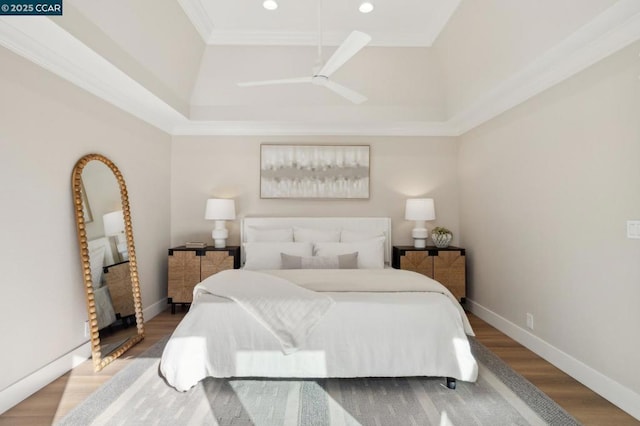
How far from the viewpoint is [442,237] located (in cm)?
437

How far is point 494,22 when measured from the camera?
117 inches

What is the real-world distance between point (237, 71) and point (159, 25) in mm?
1145

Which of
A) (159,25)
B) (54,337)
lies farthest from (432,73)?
→ (54,337)

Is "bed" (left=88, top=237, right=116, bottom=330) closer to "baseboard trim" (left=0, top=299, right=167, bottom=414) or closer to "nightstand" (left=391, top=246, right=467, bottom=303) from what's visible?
"baseboard trim" (left=0, top=299, right=167, bottom=414)

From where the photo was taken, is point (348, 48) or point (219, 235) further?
point (219, 235)

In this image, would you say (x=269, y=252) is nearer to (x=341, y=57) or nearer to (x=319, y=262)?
(x=319, y=262)

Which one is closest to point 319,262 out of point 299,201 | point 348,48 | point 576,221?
point 299,201

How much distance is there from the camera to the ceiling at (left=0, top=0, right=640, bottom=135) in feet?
7.77

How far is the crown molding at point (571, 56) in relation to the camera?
2.09 metres

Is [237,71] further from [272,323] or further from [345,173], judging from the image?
[272,323]

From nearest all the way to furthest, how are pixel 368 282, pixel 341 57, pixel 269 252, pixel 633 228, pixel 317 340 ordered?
pixel 633 228 < pixel 317 340 < pixel 341 57 < pixel 368 282 < pixel 269 252

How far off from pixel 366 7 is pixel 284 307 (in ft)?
9.83

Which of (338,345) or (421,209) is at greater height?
(421,209)

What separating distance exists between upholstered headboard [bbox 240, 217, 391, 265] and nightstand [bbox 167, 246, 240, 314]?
512 mm
